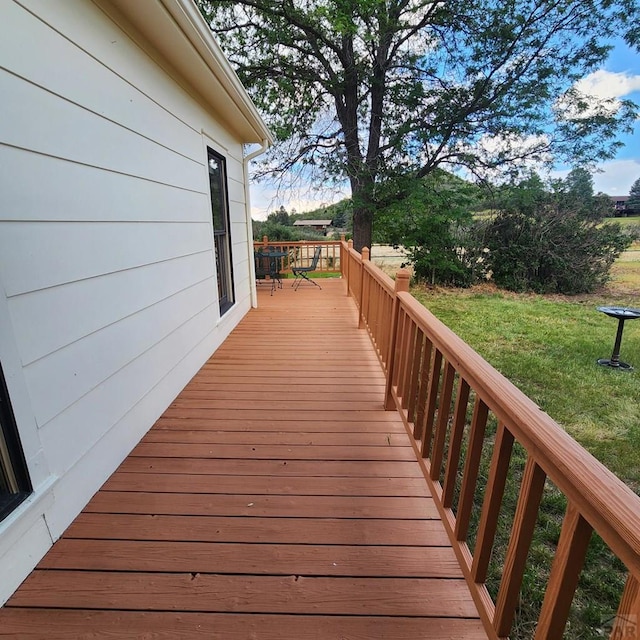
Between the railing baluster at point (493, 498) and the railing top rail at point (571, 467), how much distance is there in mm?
79

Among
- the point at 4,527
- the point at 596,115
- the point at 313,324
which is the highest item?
the point at 596,115

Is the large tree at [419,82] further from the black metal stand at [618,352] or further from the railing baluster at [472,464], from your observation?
the railing baluster at [472,464]

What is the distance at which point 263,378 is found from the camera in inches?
120

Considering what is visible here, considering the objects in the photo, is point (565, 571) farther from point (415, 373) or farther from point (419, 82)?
point (419, 82)

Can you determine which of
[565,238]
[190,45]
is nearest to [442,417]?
[190,45]

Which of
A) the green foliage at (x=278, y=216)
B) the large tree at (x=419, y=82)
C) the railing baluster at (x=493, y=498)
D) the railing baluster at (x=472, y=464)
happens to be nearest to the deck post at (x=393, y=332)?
the railing baluster at (x=472, y=464)

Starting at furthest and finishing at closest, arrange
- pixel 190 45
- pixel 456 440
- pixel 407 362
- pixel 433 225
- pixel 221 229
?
pixel 433 225 → pixel 221 229 → pixel 190 45 → pixel 407 362 → pixel 456 440

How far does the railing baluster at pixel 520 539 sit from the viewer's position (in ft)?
2.96

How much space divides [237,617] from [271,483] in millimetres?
642

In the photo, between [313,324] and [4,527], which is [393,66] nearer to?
[313,324]

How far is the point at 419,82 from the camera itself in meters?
8.05

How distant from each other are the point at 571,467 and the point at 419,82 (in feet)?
30.7

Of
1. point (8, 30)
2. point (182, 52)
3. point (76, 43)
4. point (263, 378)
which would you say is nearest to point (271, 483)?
point (263, 378)

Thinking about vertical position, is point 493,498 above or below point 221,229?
below
